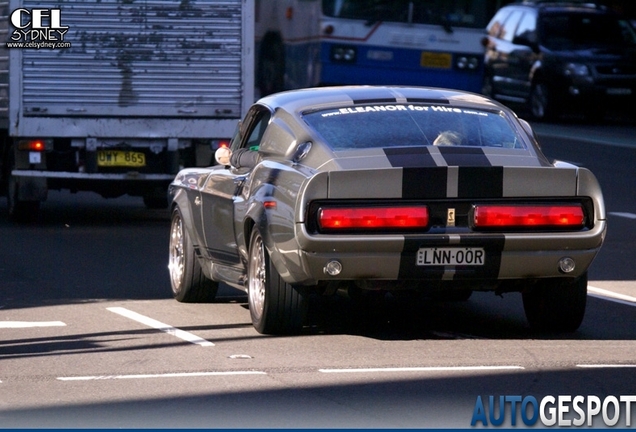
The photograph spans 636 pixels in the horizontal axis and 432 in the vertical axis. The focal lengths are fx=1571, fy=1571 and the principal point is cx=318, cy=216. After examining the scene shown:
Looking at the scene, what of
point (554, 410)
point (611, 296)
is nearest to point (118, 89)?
point (611, 296)

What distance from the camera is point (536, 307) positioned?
962 centimetres

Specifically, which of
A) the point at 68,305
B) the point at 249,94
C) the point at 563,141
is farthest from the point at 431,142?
the point at 563,141

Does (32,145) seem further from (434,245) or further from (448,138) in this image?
(434,245)

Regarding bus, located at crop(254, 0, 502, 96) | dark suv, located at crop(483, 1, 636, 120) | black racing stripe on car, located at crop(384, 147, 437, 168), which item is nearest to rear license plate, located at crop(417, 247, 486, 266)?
black racing stripe on car, located at crop(384, 147, 437, 168)

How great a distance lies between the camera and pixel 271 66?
3048cm

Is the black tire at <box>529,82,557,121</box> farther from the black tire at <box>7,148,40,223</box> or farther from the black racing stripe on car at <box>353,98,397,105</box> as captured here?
the black racing stripe on car at <box>353,98,397,105</box>

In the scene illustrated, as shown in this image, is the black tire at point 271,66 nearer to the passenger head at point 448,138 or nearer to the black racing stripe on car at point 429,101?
the black racing stripe on car at point 429,101

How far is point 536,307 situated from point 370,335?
105 cm

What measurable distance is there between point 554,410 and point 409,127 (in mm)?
2798

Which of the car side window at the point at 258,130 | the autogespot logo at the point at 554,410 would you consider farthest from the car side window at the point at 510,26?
the autogespot logo at the point at 554,410

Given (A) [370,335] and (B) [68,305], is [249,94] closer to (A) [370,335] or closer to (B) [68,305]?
(B) [68,305]

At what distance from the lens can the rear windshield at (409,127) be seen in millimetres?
9227

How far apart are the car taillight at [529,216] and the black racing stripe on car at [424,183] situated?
245mm

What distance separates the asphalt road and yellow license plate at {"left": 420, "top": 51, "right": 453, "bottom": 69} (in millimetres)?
14291
